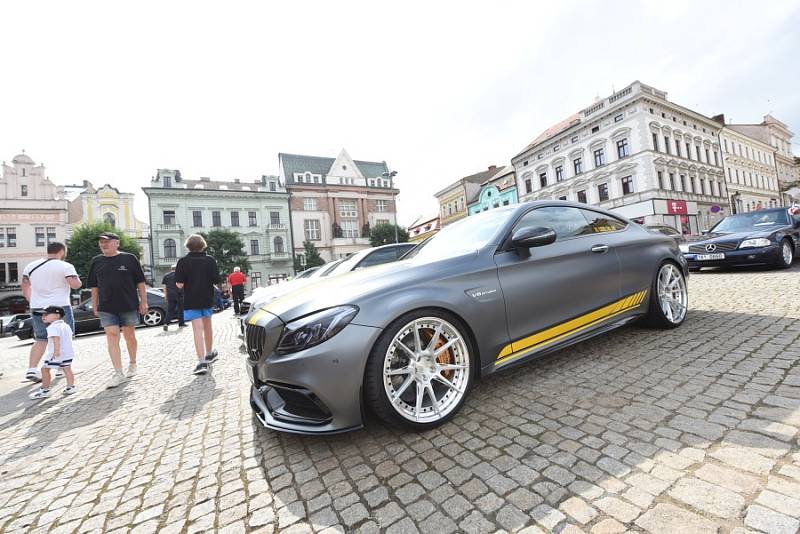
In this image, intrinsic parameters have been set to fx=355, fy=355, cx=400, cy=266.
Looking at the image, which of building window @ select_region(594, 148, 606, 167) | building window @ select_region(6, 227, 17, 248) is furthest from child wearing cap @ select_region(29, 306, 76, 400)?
building window @ select_region(6, 227, 17, 248)

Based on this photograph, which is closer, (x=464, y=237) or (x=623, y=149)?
(x=464, y=237)

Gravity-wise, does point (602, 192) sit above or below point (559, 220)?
above

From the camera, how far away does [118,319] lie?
4375 millimetres

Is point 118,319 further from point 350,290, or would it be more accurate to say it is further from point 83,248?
point 83,248

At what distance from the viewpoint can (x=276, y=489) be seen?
179 cm

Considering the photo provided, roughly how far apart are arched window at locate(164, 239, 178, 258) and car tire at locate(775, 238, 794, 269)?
42.7 metres

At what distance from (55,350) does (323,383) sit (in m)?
4.23

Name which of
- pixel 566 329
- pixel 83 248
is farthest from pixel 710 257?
pixel 83 248

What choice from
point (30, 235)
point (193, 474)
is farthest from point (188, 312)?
point (30, 235)

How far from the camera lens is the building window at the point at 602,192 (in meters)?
32.0

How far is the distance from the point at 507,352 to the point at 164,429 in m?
2.68

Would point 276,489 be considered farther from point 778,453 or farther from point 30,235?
point 30,235

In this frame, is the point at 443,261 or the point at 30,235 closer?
the point at 443,261

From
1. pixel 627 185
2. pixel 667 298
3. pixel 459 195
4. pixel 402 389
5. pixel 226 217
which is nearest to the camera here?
pixel 402 389
